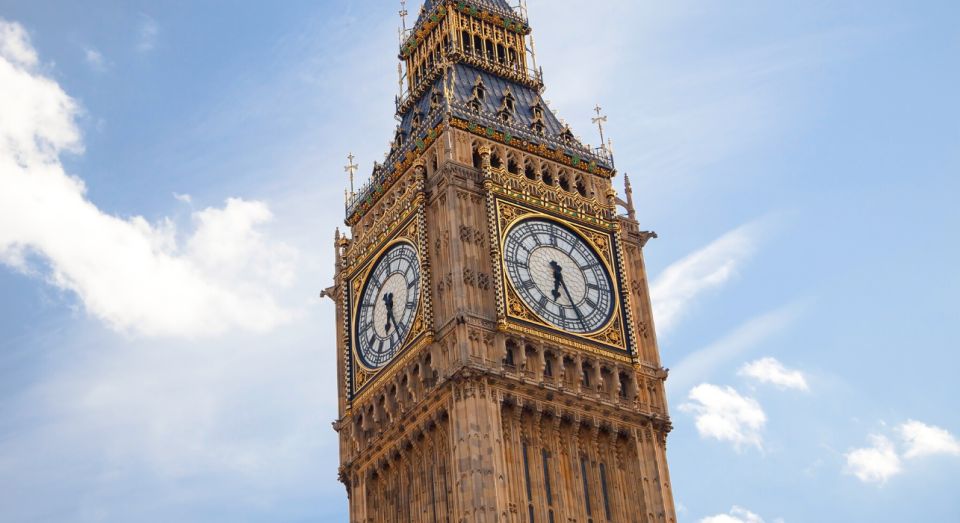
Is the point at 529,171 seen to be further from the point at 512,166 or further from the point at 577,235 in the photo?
the point at 577,235

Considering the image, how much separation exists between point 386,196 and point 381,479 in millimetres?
13359

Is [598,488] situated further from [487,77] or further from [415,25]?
[415,25]

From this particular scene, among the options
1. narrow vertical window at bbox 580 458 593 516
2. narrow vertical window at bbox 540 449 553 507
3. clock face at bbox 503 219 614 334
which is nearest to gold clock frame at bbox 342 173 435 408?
clock face at bbox 503 219 614 334

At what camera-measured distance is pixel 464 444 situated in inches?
2462

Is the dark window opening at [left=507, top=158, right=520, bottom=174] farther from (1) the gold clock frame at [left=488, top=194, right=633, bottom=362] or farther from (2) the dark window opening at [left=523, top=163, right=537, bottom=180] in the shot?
(1) the gold clock frame at [left=488, top=194, right=633, bottom=362]

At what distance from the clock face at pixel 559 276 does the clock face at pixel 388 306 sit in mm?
4212

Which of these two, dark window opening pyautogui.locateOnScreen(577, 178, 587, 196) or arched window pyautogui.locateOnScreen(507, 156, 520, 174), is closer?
arched window pyautogui.locateOnScreen(507, 156, 520, 174)

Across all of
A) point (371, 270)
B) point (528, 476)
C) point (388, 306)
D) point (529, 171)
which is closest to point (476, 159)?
point (529, 171)

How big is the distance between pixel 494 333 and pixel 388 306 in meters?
6.53

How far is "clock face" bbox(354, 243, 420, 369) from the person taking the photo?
6912cm

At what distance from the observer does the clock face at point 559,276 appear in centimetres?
6806

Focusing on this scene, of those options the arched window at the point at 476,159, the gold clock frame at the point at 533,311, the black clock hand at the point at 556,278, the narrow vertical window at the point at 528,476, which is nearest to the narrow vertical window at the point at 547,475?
the narrow vertical window at the point at 528,476

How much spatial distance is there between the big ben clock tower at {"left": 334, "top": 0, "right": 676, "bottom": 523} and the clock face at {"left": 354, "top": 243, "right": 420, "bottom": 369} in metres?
0.09

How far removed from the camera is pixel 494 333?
65938mm
